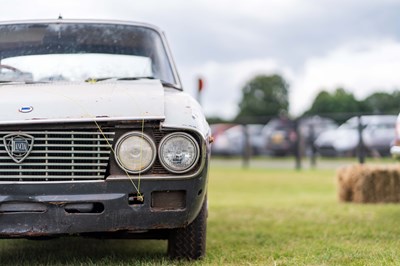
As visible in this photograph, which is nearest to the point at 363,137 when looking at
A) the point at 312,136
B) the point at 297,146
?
the point at 297,146

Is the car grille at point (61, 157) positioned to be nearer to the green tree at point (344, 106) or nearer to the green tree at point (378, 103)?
the green tree at point (378, 103)

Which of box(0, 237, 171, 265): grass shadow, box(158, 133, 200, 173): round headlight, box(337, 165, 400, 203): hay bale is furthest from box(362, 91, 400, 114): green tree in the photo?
box(158, 133, 200, 173): round headlight

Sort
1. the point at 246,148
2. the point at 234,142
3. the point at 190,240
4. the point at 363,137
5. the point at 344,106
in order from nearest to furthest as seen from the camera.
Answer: the point at 190,240 → the point at 363,137 → the point at 344,106 → the point at 246,148 → the point at 234,142

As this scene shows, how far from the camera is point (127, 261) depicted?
473 cm

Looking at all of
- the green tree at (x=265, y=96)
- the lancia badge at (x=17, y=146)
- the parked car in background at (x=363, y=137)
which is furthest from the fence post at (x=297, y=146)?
the green tree at (x=265, y=96)

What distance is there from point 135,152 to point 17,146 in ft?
2.08

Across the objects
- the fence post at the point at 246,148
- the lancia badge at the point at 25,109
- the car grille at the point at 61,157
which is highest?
the lancia badge at the point at 25,109

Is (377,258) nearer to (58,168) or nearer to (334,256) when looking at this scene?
(334,256)

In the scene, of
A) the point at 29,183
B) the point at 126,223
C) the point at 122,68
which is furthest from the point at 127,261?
the point at 122,68

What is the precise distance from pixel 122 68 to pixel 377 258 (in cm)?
223

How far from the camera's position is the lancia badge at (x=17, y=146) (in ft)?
13.0

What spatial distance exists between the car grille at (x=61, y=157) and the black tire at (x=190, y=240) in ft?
2.51

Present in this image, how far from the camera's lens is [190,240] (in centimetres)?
454

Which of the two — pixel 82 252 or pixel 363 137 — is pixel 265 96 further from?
pixel 82 252
